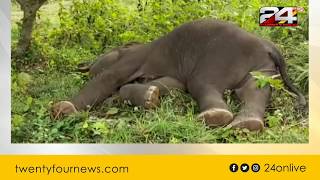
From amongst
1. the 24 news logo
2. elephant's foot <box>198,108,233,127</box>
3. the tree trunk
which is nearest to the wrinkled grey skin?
elephant's foot <box>198,108,233,127</box>

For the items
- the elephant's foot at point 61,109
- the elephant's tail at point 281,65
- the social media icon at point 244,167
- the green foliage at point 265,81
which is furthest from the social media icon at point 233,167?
the elephant's foot at point 61,109

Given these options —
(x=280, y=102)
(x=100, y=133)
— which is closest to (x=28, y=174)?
(x=100, y=133)

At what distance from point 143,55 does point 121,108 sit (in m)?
0.39

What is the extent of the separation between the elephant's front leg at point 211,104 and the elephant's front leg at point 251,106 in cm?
7

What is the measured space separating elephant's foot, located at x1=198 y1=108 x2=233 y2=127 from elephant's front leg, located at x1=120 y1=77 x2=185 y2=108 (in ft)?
1.07

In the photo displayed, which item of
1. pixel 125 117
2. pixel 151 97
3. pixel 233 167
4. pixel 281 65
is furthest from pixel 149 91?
pixel 281 65

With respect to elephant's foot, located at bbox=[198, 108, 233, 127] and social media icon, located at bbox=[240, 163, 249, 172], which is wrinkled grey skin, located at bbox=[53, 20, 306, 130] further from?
social media icon, located at bbox=[240, 163, 249, 172]

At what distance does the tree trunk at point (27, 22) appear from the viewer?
5543 millimetres

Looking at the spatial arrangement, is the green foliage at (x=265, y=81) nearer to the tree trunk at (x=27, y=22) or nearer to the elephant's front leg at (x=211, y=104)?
the elephant's front leg at (x=211, y=104)

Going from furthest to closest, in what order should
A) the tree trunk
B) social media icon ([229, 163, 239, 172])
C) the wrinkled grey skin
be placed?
the tree trunk → the wrinkled grey skin → social media icon ([229, 163, 239, 172])

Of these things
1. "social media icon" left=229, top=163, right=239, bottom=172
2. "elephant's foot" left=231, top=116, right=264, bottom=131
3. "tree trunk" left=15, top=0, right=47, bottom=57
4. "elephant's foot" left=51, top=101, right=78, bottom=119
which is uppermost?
"tree trunk" left=15, top=0, right=47, bottom=57

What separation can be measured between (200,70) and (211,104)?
30cm

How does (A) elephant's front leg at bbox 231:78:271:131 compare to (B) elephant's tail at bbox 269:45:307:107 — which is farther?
(B) elephant's tail at bbox 269:45:307:107

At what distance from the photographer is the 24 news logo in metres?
5.48
